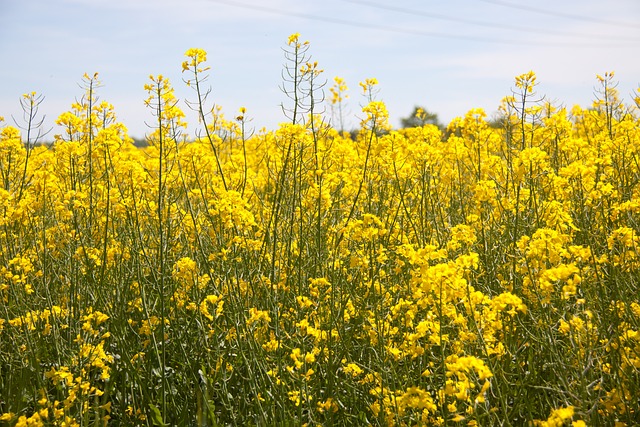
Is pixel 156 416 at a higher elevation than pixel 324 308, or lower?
lower

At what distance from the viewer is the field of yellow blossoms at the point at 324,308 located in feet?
7.73

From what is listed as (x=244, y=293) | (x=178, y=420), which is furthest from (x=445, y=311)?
(x=178, y=420)

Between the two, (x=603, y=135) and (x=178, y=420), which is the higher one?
(x=603, y=135)

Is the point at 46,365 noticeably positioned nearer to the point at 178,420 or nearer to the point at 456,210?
the point at 178,420

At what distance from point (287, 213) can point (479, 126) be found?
6.98 ft

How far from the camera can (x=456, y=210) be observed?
15.8 feet

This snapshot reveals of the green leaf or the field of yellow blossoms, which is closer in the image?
the field of yellow blossoms

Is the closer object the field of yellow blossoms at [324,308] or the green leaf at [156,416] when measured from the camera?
the field of yellow blossoms at [324,308]

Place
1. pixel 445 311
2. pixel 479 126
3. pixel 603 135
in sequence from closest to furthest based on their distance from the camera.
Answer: pixel 445 311, pixel 603 135, pixel 479 126

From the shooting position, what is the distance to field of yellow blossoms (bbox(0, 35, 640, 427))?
2355 mm

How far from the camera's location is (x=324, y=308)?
2.97 m

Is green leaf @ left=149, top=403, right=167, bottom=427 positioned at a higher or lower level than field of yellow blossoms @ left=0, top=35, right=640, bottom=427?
lower

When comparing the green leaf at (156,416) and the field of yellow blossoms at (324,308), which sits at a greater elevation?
the field of yellow blossoms at (324,308)

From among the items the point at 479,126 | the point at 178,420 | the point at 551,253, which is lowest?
the point at 178,420
